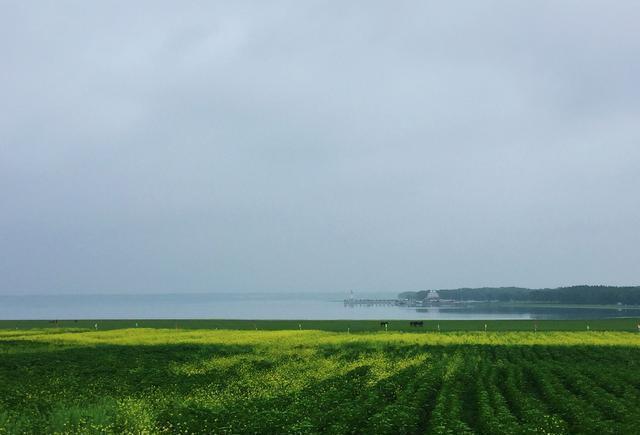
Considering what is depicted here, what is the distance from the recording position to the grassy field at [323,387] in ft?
62.1

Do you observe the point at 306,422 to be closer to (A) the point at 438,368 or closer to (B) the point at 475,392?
(B) the point at 475,392

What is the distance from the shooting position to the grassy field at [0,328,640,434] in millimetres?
18922

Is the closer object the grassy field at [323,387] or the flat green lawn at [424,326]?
the grassy field at [323,387]

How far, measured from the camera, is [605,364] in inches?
1511

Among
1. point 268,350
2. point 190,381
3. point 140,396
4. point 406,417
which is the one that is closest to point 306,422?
point 406,417

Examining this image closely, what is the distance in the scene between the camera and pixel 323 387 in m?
27.2

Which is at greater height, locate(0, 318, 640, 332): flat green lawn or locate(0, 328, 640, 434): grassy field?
locate(0, 328, 640, 434): grassy field

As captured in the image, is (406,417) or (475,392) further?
(475,392)

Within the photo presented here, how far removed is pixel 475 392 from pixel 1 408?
23.7 m

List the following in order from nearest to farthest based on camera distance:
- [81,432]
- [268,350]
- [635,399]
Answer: [81,432], [635,399], [268,350]

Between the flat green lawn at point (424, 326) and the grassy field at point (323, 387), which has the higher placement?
the grassy field at point (323, 387)

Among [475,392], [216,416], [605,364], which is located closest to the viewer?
[216,416]

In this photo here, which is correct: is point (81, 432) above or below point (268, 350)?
above

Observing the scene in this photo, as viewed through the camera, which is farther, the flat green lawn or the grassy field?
the flat green lawn
